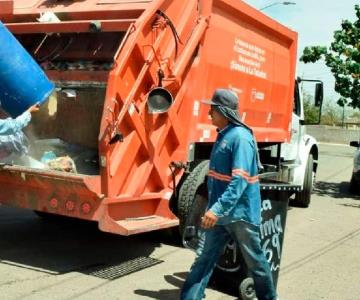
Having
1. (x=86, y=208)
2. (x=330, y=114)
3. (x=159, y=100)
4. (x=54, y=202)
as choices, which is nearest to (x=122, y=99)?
(x=159, y=100)

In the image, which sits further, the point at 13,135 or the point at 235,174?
the point at 13,135

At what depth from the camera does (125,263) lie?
596 centimetres

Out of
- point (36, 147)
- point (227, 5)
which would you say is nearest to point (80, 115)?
point (36, 147)

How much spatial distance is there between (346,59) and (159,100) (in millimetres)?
7018

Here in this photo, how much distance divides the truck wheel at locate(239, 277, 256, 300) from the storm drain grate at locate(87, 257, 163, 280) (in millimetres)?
1233

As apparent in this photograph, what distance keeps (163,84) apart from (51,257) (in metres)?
2.08

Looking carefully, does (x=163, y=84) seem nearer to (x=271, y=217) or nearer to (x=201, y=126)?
(x=201, y=126)

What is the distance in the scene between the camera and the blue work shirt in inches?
161

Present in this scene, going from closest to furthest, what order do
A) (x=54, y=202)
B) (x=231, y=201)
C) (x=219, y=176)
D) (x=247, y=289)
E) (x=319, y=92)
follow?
(x=231, y=201) < (x=219, y=176) < (x=247, y=289) < (x=54, y=202) < (x=319, y=92)

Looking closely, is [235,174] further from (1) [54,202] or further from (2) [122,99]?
(1) [54,202]

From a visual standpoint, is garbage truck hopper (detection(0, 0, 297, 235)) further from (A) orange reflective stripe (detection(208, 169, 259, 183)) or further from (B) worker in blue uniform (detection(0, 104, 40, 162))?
(A) orange reflective stripe (detection(208, 169, 259, 183))

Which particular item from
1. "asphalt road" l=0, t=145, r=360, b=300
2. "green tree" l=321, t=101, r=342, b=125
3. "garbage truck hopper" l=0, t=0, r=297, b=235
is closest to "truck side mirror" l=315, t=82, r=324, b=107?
"asphalt road" l=0, t=145, r=360, b=300

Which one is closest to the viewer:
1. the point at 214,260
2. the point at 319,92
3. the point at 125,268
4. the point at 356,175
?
the point at 214,260

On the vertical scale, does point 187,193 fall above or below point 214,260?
above
